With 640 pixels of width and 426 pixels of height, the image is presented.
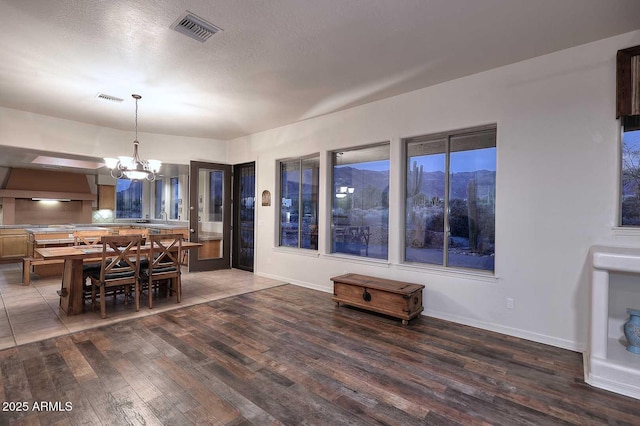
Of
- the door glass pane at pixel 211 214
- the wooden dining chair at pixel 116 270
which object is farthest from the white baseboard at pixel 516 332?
the door glass pane at pixel 211 214

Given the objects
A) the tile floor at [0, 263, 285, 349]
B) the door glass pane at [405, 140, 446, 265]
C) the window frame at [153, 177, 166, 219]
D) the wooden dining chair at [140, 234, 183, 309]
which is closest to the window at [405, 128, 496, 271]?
the door glass pane at [405, 140, 446, 265]

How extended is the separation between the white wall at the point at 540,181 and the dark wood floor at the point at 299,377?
13.4 inches

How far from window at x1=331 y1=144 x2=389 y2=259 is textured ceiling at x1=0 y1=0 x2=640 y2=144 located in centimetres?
86

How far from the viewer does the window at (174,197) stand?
909 cm

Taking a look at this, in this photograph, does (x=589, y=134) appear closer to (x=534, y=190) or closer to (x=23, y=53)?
(x=534, y=190)

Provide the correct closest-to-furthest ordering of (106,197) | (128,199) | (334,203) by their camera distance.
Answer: (334,203) → (106,197) → (128,199)

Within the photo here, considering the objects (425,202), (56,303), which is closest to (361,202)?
(425,202)

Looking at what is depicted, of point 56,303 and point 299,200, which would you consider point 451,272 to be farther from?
point 56,303

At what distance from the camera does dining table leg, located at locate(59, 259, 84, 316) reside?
3.87 m

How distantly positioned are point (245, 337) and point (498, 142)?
11.3 feet

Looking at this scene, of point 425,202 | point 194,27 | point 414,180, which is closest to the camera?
point 194,27

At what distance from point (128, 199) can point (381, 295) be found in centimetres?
892

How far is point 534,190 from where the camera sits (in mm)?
3270

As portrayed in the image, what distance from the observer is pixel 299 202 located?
5789 millimetres
